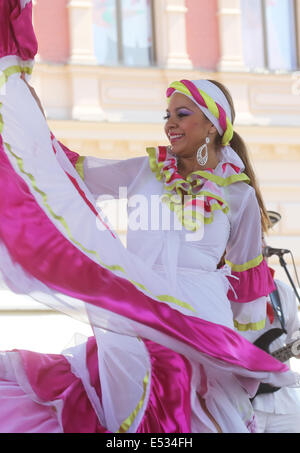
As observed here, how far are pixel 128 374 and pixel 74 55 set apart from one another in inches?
276

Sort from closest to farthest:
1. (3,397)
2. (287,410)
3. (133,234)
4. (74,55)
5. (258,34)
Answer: (3,397) < (133,234) < (287,410) < (74,55) < (258,34)

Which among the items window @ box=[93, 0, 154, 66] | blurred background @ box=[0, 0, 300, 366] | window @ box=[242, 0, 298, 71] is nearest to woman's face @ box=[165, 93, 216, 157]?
blurred background @ box=[0, 0, 300, 366]

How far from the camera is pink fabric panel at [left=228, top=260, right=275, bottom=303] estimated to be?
3055 mm

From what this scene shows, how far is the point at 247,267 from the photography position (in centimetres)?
308

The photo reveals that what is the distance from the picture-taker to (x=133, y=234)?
2.82 metres

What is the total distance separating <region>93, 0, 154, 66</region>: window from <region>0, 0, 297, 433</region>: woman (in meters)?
6.57

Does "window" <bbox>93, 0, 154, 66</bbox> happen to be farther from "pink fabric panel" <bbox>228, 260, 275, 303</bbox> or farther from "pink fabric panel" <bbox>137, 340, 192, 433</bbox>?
"pink fabric panel" <bbox>137, 340, 192, 433</bbox>

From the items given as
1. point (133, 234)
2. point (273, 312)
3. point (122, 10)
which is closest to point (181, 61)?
point (122, 10)

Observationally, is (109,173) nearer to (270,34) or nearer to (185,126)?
(185,126)

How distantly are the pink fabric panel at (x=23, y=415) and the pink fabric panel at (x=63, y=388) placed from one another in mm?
30

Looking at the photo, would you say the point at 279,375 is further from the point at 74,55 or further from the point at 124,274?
the point at 74,55

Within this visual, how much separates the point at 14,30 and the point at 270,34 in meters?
7.65

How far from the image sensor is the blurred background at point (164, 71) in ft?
29.8

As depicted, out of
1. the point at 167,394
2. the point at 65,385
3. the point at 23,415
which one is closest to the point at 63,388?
the point at 65,385
